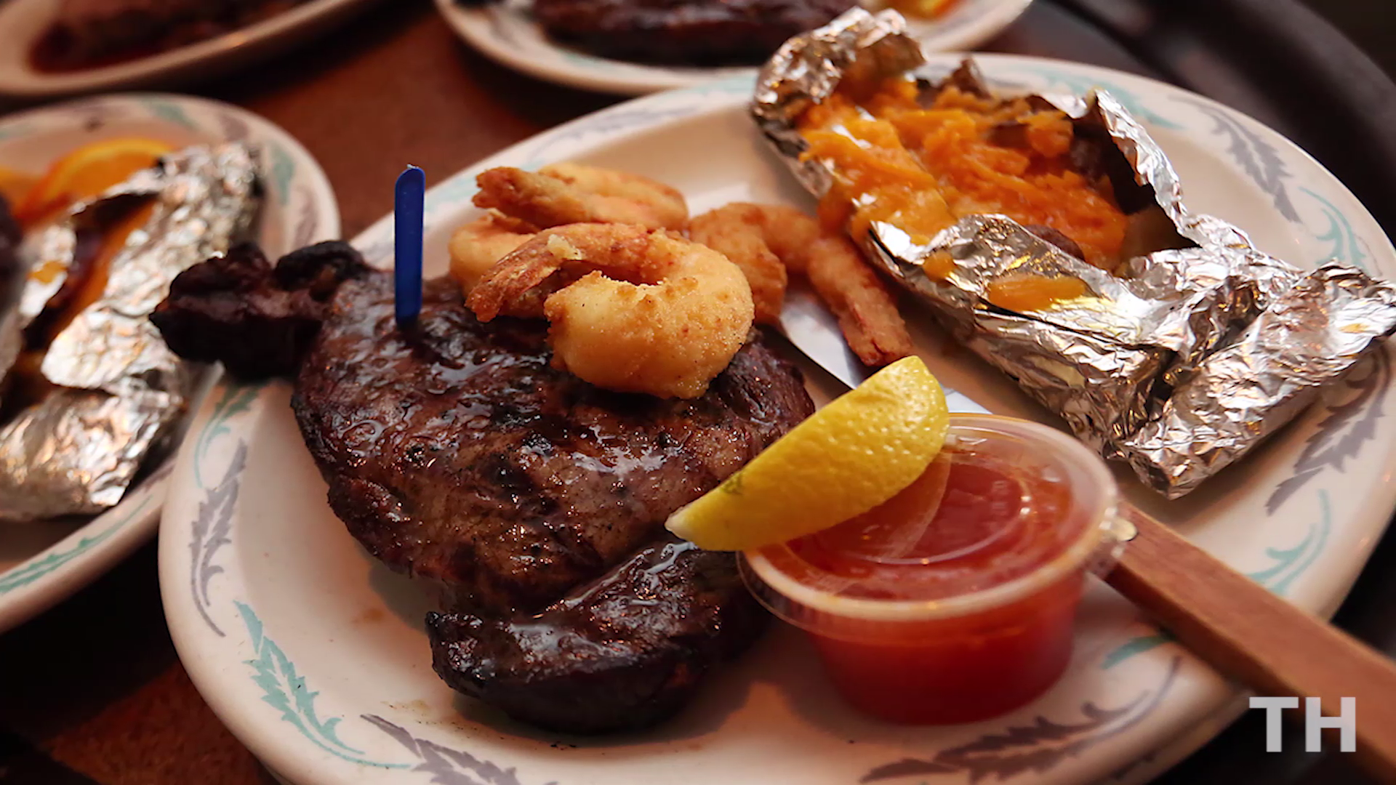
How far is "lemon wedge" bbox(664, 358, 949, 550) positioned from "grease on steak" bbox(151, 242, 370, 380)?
42.2 inches

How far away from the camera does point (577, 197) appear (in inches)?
73.0

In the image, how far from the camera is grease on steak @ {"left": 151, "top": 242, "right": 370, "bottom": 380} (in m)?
1.84

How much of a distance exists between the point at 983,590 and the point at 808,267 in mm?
1031

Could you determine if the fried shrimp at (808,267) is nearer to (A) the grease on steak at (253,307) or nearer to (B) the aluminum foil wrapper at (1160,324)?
(B) the aluminum foil wrapper at (1160,324)

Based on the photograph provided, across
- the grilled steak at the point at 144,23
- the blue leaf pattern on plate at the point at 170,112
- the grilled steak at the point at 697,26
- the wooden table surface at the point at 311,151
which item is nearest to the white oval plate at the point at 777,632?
the wooden table surface at the point at 311,151

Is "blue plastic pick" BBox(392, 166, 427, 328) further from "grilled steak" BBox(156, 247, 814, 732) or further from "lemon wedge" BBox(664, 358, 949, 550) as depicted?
"lemon wedge" BBox(664, 358, 949, 550)

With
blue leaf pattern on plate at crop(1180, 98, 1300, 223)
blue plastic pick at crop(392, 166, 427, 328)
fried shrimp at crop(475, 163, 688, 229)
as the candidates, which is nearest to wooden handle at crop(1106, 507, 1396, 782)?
blue leaf pattern on plate at crop(1180, 98, 1300, 223)

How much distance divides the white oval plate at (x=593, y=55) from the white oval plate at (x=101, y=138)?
699 millimetres

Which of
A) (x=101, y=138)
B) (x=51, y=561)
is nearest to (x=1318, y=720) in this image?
(x=51, y=561)

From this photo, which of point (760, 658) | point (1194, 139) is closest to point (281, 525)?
point (760, 658)

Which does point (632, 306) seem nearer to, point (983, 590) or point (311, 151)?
point (983, 590)

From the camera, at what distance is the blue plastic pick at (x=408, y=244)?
1.65 m

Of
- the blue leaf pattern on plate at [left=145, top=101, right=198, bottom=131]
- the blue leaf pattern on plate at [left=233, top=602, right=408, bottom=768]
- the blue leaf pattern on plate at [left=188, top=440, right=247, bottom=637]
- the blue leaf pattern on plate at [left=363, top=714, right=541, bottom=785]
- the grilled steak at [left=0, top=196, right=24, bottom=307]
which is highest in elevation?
the blue leaf pattern on plate at [left=363, top=714, right=541, bottom=785]

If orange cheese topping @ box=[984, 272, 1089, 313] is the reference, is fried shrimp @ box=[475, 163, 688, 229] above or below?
below
